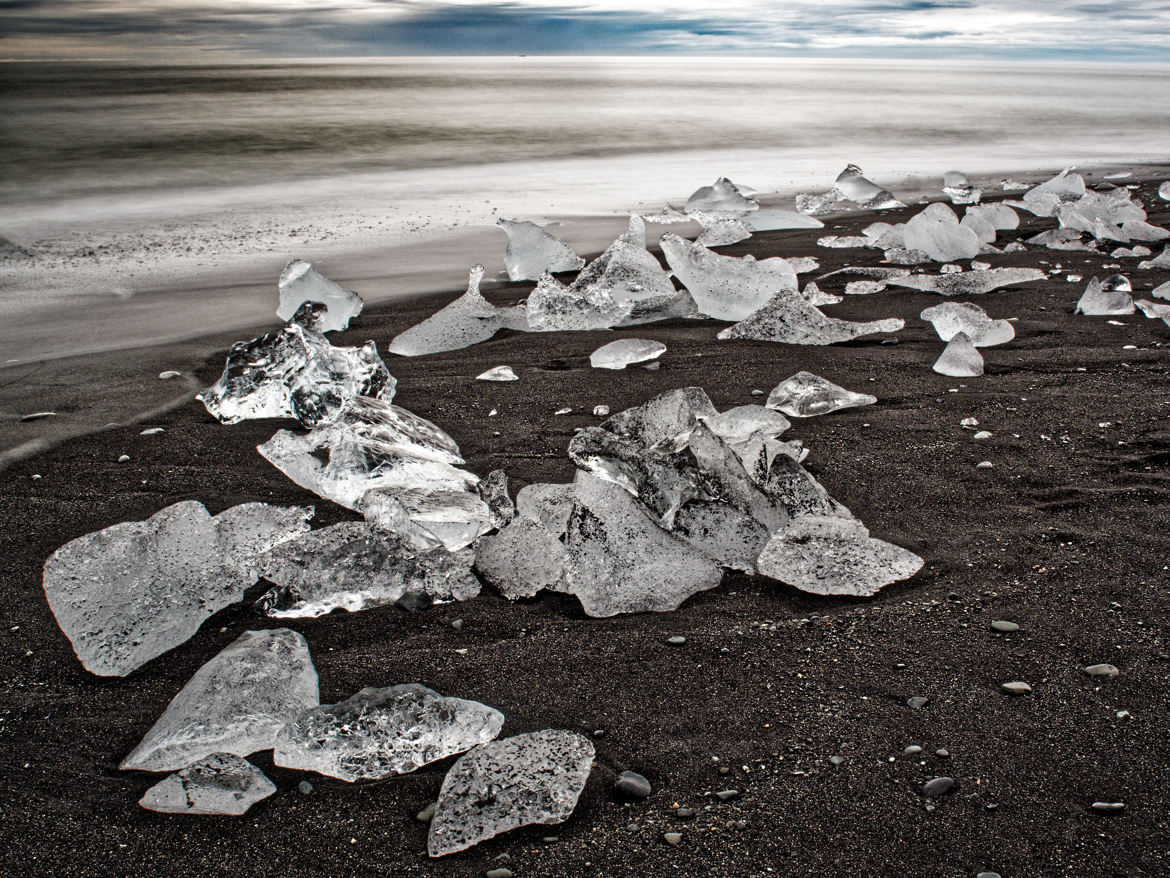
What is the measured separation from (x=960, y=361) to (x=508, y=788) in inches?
96.4

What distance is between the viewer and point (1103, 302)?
147 inches

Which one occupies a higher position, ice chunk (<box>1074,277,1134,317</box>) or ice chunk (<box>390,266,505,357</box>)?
ice chunk (<box>1074,277,1134,317</box>)

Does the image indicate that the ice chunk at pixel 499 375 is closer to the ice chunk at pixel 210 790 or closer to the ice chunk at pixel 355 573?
the ice chunk at pixel 355 573

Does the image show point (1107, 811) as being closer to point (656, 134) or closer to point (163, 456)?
point (163, 456)

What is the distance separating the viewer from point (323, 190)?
10211mm

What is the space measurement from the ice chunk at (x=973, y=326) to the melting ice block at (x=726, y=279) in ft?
2.38

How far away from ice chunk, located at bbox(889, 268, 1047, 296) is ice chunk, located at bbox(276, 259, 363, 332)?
272 cm

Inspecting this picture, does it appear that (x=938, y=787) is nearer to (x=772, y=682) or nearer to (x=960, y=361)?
(x=772, y=682)

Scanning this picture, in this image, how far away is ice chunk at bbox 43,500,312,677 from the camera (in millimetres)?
1755

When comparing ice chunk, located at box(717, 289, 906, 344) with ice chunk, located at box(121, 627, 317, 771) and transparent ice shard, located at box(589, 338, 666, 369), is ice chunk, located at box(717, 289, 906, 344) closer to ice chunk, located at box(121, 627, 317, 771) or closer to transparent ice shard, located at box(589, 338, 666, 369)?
transparent ice shard, located at box(589, 338, 666, 369)

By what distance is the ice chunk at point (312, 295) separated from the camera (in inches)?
165

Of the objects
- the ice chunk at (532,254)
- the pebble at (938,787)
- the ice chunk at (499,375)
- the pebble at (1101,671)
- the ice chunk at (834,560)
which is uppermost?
the ice chunk at (532,254)

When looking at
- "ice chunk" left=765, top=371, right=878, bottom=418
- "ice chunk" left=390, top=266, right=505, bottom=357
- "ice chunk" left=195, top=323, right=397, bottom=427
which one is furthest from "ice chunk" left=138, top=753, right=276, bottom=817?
"ice chunk" left=390, top=266, right=505, bottom=357

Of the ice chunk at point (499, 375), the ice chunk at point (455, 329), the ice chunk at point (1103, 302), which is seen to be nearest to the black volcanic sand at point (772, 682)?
the ice chunk at point (499, 375)
